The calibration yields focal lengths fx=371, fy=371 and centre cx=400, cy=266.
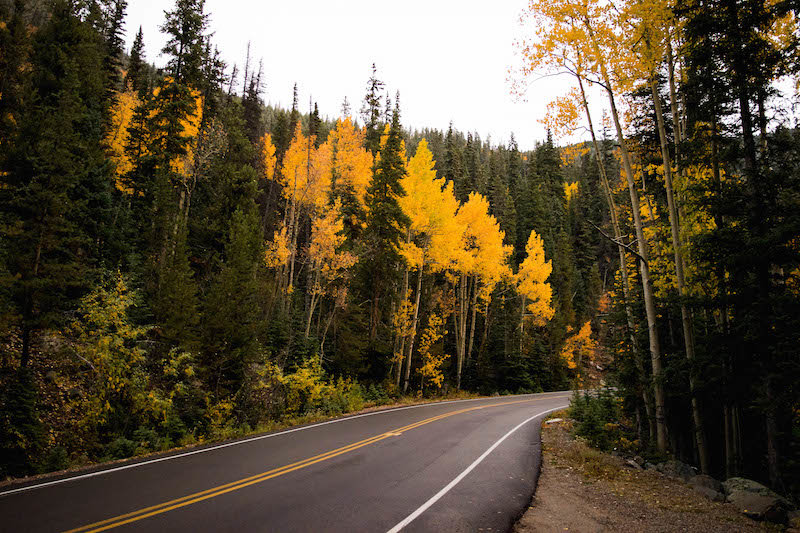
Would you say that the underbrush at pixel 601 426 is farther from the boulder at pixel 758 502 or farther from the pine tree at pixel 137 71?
the pine tree at pixel 137 71

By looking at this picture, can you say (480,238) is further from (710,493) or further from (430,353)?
(710,493)

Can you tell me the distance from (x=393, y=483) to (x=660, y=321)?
10.4 meters

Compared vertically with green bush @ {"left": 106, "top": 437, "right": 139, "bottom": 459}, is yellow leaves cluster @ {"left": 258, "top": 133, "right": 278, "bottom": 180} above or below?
above

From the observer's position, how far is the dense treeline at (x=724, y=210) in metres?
7.87

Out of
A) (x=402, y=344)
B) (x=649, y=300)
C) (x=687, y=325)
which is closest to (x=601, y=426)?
(x=687, y=325)

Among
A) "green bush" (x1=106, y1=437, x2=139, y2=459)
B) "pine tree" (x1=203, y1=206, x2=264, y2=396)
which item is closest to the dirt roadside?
"green bush" (x1=106, y1=437, x2=139, y2=459)

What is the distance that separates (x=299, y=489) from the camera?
6.59 m

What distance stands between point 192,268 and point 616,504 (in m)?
24.2

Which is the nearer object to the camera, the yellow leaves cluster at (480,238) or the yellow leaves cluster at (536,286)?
the yellow leaves cluster at (480,238)

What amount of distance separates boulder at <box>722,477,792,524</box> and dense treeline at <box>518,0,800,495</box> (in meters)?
1.59

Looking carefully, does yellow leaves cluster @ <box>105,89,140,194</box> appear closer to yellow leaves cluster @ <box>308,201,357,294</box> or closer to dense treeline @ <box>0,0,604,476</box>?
dense treeline @ <box>0,0,604,476</box>

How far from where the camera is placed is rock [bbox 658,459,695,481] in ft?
28.1

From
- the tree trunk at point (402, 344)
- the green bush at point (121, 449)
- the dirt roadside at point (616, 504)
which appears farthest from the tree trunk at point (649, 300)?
the green bush at point (121, 449)

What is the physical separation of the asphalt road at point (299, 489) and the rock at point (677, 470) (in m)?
2.97
